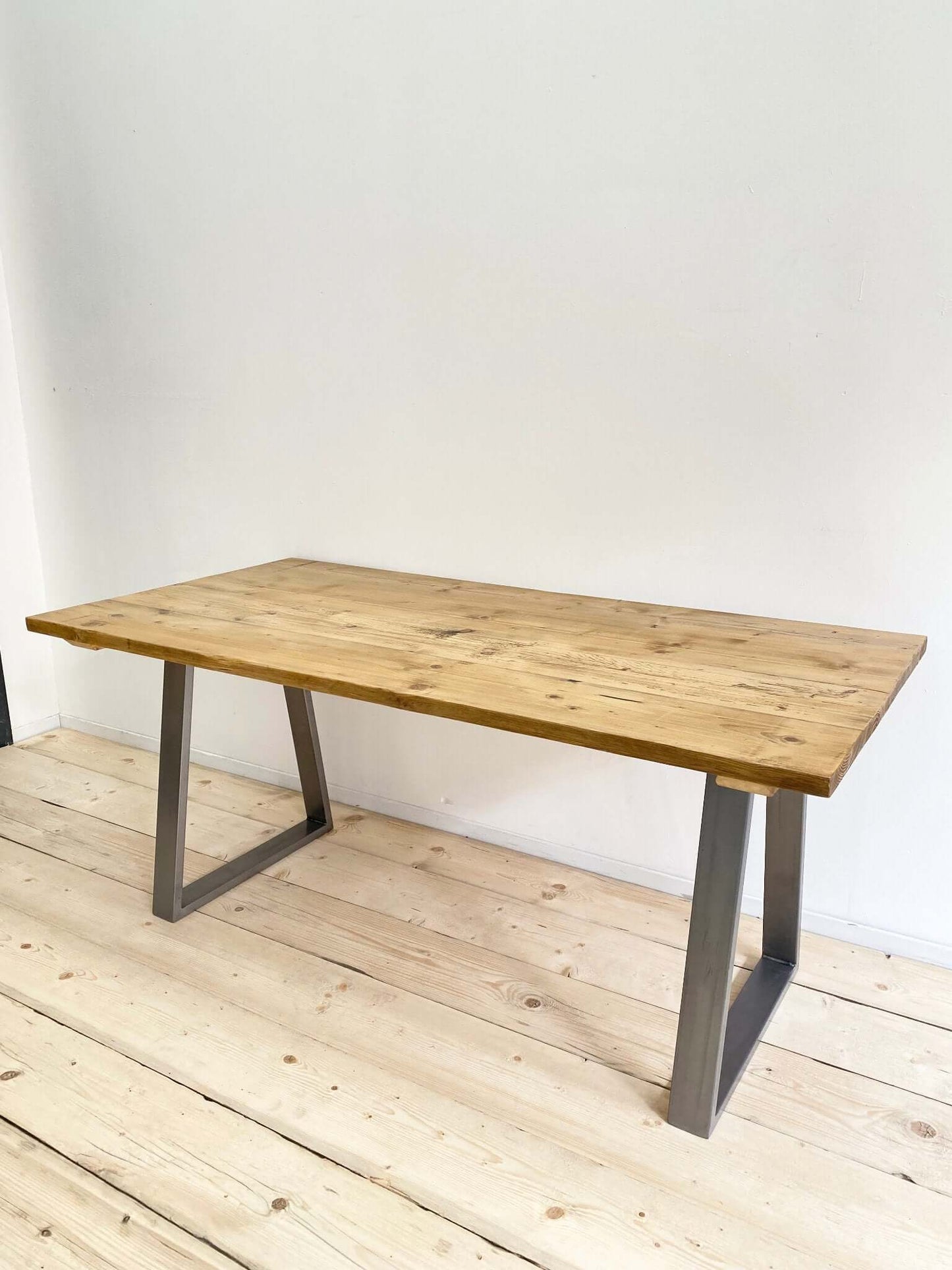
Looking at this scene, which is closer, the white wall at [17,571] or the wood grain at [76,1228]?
the wood grain at [76,1228]

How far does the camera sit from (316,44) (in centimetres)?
235

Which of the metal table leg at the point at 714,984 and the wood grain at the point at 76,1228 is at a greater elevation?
the metal table leg at the point at 714,984

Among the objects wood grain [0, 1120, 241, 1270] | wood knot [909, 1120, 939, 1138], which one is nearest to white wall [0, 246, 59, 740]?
wood grain [0, 1120, 241, 1270]

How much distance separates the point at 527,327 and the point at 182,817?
4.44ft

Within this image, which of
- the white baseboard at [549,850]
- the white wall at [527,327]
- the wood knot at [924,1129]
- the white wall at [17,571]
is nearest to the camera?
the wood knot at [924,1129]

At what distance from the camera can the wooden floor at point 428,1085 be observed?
146 cm

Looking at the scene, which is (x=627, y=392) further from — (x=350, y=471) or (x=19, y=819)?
(x=19, y=819)

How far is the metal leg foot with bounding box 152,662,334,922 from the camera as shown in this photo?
218 cm

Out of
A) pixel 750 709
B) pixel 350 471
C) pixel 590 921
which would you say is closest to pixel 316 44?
pixel 350 471

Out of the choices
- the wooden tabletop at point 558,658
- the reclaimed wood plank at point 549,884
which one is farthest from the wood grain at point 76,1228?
the reclaimed wood plank at point 549,884

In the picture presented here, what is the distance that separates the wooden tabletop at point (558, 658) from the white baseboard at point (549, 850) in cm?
61

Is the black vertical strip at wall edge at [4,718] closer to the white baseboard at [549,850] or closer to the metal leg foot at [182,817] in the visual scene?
the white baseboard at [549,850]

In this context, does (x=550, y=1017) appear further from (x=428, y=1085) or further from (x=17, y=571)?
(x=17, y=571)

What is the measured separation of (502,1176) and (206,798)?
1.64 metres
